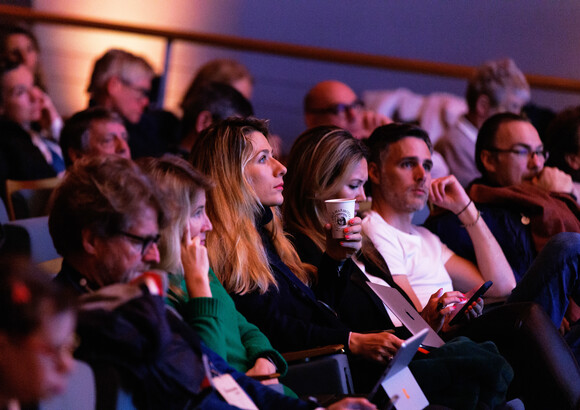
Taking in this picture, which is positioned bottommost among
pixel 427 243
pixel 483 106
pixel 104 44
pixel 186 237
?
pixel 427 243

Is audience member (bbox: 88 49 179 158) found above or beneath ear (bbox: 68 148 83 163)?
above

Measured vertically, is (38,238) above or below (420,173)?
below

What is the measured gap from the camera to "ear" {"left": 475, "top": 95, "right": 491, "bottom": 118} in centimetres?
415

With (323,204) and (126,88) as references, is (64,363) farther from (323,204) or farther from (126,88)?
(126,88)

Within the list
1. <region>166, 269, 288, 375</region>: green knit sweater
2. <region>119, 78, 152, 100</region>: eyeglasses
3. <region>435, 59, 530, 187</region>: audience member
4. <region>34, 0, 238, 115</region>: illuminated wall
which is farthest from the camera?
<region>34, 0, 238, 115</region>: illuminated wall

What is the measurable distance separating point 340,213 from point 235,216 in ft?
0.94

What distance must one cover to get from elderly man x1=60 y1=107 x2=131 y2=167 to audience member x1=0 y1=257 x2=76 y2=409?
2160mm

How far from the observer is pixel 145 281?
135 centimetres

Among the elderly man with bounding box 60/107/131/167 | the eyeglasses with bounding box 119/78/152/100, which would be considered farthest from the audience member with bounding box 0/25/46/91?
the elderly man with bounding box 60/107/131/167

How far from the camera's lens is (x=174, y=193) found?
5.86ft

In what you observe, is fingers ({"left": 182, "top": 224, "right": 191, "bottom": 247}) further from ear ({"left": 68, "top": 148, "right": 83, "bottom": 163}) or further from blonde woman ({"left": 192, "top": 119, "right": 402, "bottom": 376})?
ear ({"left": 68, "top": 148, "right": 83, "bottom": 163})

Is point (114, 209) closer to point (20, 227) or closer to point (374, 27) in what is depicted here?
point (20, 227)

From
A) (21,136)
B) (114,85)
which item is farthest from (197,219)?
(114,85)

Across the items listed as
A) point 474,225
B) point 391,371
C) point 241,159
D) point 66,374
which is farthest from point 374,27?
point 66,374
